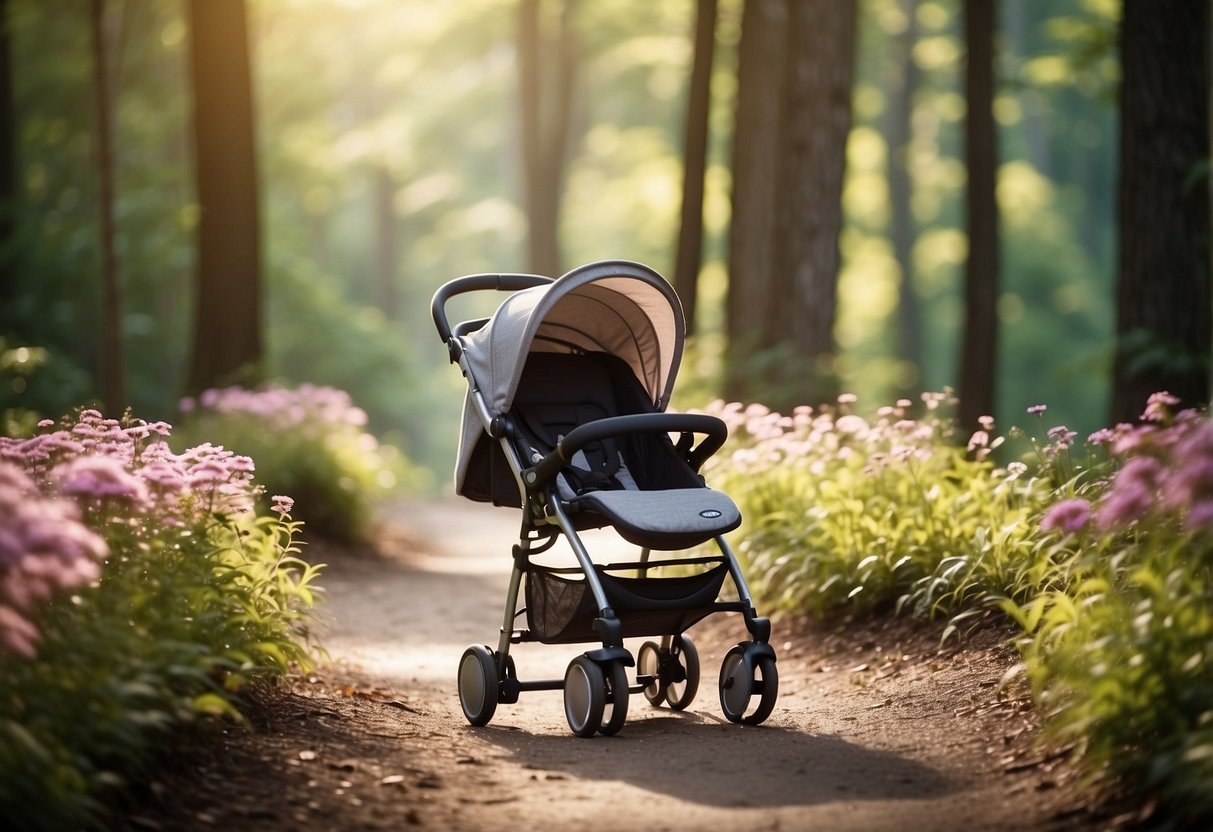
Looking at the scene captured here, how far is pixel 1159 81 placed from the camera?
8.91 meters

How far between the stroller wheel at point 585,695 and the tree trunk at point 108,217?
8491 millimetres

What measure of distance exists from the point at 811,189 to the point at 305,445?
512 cm

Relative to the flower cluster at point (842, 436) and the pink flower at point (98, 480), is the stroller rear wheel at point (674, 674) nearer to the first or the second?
the flower cluster at point (842, 436)

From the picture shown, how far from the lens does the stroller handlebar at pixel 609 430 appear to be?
18.4 ft

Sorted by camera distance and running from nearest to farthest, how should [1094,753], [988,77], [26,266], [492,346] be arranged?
[1094,753] → [492,346] → [988,77] → [26,266]

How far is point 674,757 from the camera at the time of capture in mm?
5211

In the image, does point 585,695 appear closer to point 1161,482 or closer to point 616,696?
point 616,696

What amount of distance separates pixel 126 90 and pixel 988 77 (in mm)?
15780

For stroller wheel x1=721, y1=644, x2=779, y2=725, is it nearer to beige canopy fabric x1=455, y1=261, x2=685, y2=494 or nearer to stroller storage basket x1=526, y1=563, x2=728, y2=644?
stroller storage basket x1=526, y1=563, x2=728, y2=644

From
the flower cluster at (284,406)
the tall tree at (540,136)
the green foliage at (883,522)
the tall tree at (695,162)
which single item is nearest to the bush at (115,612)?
the green foliage at (883,522)

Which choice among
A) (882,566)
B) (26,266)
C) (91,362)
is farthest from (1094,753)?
(91,362)

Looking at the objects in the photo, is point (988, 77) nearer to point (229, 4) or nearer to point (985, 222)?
point (985, 222)

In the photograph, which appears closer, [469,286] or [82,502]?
[82,502]

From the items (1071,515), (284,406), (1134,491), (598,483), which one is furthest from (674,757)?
(284,406)
